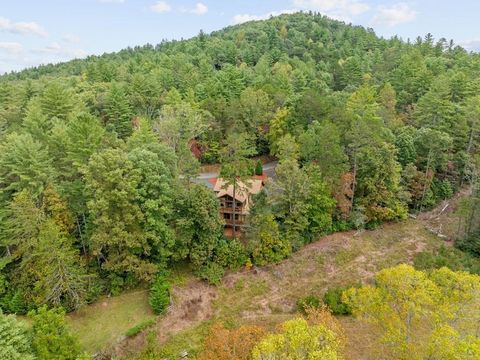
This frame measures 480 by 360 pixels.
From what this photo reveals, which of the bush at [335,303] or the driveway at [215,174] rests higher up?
the driveway at [215,174]

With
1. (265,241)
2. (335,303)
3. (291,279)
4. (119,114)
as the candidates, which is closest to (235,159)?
(265,241)

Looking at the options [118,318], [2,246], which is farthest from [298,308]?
[2,246]

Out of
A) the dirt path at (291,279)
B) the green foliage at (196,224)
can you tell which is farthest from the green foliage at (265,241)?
the green foliage at (196,224)

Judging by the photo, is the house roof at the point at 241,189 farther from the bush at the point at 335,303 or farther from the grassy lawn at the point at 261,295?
the bush at the point at 335,303

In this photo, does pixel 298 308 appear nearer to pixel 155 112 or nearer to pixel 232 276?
pixel 232 276

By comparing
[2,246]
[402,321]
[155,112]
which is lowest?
[402,321]

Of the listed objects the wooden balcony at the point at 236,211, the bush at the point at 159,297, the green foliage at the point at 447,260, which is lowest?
the green foliage at the point at 447,260
